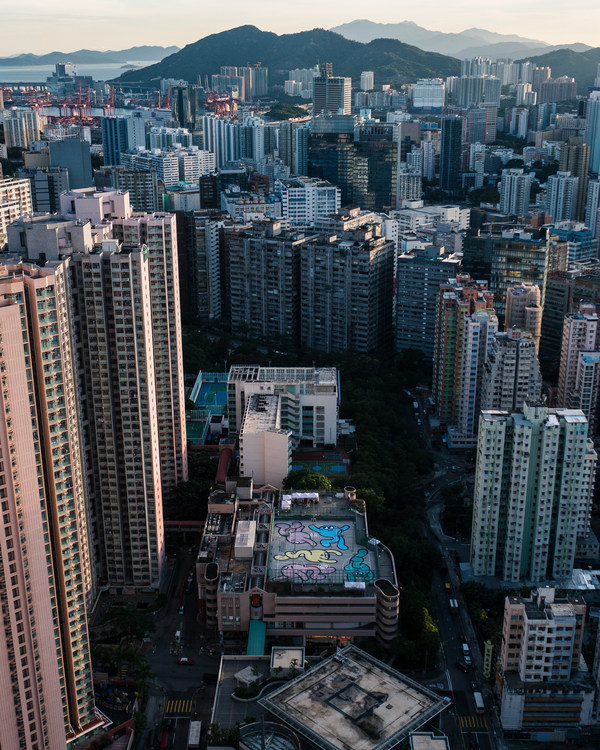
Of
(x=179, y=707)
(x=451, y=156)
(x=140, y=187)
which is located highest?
(x=140, y=187)

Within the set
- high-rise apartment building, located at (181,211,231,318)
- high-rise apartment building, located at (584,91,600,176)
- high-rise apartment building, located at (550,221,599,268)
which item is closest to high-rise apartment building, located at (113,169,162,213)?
high-rise apartment building, located at (181,211,231,318)

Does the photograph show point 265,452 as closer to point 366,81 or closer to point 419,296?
point 419,296

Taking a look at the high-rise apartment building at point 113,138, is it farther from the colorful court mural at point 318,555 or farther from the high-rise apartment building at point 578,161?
the colorful court mural at point 318,555

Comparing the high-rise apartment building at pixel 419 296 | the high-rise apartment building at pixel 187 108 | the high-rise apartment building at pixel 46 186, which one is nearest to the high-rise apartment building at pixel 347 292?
the high-rise apartment building at pixel 419 296

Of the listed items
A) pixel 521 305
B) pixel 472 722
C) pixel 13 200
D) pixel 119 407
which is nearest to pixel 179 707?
pixel 472 722

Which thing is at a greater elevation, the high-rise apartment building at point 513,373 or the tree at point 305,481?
the high-rise apartment building at point 513,373

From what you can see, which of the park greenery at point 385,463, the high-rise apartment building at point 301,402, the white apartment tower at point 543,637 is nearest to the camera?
the white apartment tower at point 543,637
